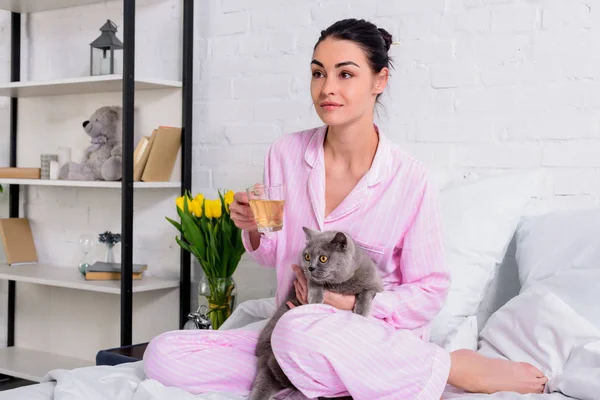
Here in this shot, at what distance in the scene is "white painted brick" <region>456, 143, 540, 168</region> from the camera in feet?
7.96

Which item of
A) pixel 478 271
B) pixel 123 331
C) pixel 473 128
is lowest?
pixel 123 331

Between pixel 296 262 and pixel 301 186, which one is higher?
pixel 301 186

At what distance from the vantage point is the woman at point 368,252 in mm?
1624

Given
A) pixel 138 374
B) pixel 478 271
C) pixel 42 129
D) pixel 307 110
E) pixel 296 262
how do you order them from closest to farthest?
pixel 138 374
pixel 296 262
pixel 478 271
pixel 307 110
pixel 42 129

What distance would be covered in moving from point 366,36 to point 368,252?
1.92ft

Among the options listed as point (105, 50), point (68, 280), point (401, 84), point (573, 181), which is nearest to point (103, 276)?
point (68, 280)

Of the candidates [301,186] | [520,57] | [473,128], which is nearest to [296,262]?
[301,186]

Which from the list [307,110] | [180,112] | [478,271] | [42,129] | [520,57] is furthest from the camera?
[42,129]

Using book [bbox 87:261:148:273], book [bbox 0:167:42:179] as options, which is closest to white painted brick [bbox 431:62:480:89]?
book [bbox 87:261:148:273]

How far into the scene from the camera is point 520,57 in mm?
2441

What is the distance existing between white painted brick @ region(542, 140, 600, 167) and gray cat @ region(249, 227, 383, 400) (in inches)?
33.6

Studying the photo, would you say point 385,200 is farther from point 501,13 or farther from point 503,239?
point 501,13

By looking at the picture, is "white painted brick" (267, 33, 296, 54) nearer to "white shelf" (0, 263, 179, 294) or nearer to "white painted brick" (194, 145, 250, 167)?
"white painted brick" (194, 145, 250, 167)

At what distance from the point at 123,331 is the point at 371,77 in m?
1.54
